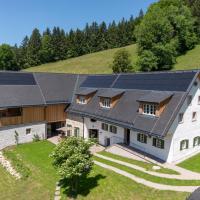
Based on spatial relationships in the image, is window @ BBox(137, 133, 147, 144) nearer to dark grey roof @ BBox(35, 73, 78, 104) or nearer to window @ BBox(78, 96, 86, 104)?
window @ BBox(78, 96, 86, 104)

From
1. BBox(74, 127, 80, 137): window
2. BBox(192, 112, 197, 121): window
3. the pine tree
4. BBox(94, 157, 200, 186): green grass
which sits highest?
the pine tree

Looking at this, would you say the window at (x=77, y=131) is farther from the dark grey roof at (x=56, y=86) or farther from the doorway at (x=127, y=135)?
the doorway at (x=127, y=135)

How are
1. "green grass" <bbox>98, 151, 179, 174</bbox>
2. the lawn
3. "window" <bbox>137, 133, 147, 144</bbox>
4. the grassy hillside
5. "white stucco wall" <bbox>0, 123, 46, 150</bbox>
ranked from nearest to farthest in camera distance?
the lawn
"green grass" <bbox>98, 151, 179, 174</bbox>
"window" <bbox>137, 133, 147, 144</bbox>
"white stucco wall" <bbox>0, 123, 46, 150</bbox>
the grassy hillside

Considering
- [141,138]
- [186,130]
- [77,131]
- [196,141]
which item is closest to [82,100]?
[77,131]

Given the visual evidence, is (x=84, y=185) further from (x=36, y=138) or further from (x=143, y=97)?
(x=36, y=138)

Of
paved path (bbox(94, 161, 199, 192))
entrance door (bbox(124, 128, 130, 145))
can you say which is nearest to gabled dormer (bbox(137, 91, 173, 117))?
entrance door (bbox(124, 128, 130, 145))

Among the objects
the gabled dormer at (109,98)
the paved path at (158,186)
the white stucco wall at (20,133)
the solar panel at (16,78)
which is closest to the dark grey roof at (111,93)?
the gabled dormer at (109,98)

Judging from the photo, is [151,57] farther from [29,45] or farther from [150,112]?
[29,45]
